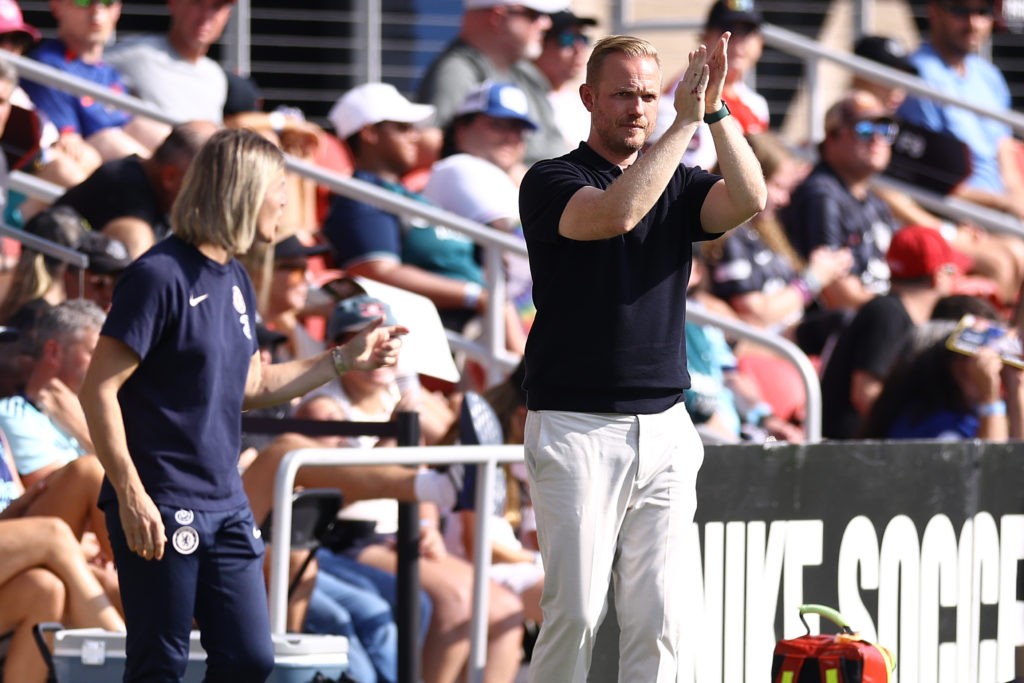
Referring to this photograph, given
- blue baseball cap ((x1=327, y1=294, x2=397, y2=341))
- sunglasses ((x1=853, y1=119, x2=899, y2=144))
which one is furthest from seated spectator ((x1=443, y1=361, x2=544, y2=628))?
sunglasses ((x1=853, y1=119, x2=899, y2=144))

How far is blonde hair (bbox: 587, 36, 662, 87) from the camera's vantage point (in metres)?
4.21

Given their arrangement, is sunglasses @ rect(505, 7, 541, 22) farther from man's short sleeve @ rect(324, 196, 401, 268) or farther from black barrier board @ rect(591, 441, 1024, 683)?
black barrier board @ rect(591, 441, 1024, 683)

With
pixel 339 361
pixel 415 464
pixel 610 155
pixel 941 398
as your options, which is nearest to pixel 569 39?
pixel 941 398

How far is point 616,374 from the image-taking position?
165 inches

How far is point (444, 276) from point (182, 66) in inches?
69.8

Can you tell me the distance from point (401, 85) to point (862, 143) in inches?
126

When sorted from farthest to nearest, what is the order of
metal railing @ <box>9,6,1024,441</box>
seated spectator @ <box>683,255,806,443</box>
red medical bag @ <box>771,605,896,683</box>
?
1. seated spectator @ <box>683,255,806,443</box>
2. metal railing @ <box>9,6,1024,441</box>
3. red medical bag @ <box>771,605,896,683</box>

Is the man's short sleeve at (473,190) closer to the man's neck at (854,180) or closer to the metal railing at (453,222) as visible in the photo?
the metal railing at (453,222)

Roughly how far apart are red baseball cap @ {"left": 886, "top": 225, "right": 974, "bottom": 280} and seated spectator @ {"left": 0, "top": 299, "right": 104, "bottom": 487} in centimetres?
436

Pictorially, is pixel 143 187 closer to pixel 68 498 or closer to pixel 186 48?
pixel 68 498

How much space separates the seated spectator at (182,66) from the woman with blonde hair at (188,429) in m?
3.94

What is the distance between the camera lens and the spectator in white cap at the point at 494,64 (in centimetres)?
922

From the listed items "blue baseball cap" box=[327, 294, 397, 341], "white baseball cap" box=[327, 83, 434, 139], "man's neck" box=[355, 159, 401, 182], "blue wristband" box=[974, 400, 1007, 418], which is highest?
"white baseball cap" box=[327, 83, 434, 139]

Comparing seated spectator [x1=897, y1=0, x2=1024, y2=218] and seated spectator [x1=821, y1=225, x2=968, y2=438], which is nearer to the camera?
seated spectator [x1=821, y1=225, x2=968, y2=438]
